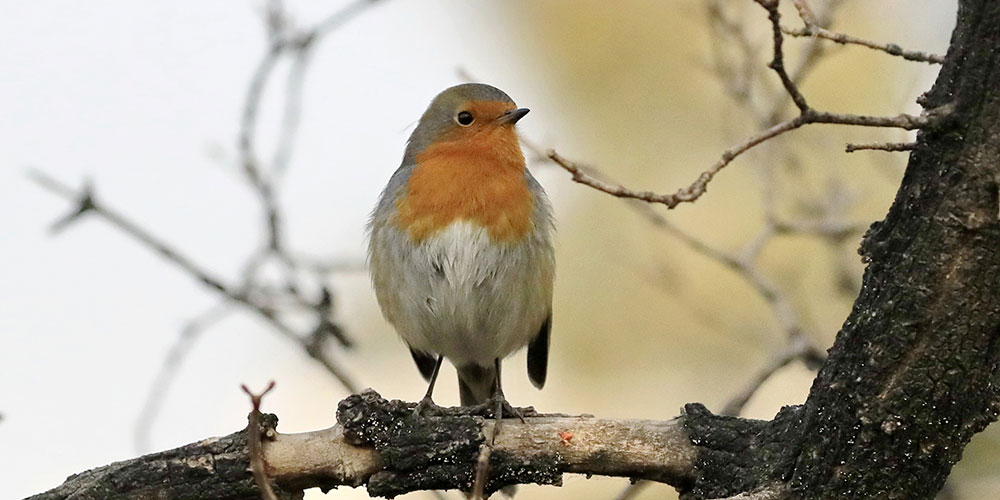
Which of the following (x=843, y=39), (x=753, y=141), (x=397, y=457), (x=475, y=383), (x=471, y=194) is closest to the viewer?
(x=753, y=141)

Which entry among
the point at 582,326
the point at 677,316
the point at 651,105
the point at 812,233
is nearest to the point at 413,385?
the point at 582,326

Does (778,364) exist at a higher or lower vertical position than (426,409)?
higher

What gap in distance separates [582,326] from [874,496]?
17.6ft

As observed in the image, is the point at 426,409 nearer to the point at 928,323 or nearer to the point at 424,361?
the point at 928,323

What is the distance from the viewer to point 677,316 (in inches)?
328

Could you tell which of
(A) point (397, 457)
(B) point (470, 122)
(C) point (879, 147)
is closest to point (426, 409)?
(A) point (397, 457)

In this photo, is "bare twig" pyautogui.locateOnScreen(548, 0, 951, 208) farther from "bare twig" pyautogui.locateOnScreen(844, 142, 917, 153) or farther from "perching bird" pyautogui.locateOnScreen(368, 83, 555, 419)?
"perching bird" pyautogui.locateOnScreen(368, 83, 555, 419)

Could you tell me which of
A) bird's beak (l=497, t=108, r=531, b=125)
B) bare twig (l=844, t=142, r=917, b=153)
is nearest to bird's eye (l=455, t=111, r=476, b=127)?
bird's beak (l=497, t=108, r=531, b=125)

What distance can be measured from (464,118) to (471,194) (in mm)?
607

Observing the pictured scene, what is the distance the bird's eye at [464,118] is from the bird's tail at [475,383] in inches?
48.6

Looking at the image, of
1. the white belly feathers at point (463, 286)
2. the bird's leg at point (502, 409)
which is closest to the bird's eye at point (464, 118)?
the white belly feathers at point (463, 286)

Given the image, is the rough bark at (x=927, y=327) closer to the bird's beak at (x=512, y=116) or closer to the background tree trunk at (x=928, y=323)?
the background tree trunk at (x=928, y=323)

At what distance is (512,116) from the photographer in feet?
17.3

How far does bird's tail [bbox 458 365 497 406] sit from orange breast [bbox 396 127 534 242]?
1.04 meters
